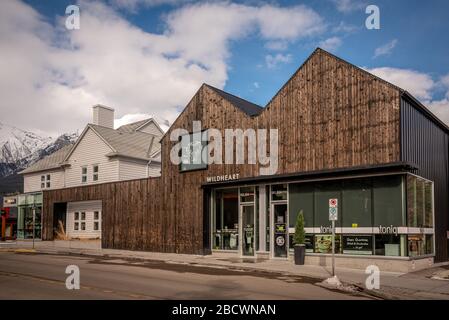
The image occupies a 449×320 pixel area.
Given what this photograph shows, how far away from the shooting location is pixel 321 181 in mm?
21281

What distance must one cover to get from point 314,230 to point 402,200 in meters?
4.11

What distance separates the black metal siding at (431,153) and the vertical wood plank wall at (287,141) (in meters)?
1.15

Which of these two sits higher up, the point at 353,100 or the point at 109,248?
the point at 353,100

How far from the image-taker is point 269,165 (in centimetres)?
2319

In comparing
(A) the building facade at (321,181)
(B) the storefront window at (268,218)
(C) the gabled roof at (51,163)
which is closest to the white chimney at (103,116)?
(C) the gabled roof at (51,163)

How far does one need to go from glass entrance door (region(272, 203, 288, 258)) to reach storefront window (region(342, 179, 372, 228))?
133 inches

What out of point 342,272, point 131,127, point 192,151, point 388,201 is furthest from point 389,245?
point 131,127

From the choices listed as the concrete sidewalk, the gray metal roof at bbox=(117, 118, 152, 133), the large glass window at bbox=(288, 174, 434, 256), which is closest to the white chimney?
the gray metal roof at bbox=(117, 118, 152, 133)

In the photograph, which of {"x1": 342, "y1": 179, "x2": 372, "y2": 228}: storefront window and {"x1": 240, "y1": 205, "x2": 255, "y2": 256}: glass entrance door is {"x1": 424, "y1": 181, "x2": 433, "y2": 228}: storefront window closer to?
{"x1": 342, "y1": 179, "x2": 372, "y2": 228}: storefront window

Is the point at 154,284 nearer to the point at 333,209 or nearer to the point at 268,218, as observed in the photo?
the point at 333,209

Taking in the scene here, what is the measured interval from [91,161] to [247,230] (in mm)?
17686

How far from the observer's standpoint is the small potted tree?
68.2 feet
